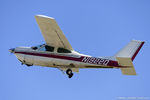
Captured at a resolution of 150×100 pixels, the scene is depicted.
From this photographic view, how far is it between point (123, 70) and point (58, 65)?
3.98m

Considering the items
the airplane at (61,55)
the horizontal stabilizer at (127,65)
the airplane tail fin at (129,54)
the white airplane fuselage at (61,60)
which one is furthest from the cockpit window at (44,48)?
the horizontal stabilizer at (127,65)

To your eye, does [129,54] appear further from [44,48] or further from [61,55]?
[44,48]

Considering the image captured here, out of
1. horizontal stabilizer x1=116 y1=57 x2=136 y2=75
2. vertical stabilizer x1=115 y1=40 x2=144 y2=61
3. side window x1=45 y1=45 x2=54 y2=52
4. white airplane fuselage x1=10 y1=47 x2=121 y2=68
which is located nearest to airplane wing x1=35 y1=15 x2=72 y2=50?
side window x1=45 y1=45 x2=54 y2=52

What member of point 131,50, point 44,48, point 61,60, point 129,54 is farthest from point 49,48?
point 131,50

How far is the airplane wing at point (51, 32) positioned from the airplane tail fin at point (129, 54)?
10.7 ft

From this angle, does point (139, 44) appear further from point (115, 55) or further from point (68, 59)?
point (68, 59)

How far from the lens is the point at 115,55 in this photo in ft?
82.3

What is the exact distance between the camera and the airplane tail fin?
78.6 feet

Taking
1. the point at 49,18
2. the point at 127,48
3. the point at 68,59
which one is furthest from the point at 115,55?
the point at 49,18

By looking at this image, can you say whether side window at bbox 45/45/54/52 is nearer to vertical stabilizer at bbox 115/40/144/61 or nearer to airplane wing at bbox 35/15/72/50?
airplane wing at bbox 35/15/72/50

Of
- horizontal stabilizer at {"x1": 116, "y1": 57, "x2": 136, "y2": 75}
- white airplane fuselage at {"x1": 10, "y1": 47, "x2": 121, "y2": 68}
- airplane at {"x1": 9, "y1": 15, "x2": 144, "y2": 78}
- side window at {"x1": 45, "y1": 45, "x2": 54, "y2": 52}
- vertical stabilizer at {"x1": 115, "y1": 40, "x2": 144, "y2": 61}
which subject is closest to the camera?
horizontal stabilizer at {"x1": 116, "y1": 57, "x2": 136, "y2": 75}

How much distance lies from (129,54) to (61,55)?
4119mm

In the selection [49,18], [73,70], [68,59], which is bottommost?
[73,70]

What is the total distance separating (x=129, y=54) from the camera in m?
24.8
